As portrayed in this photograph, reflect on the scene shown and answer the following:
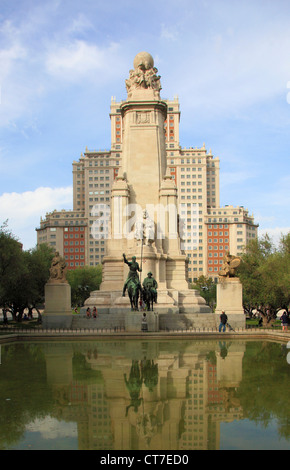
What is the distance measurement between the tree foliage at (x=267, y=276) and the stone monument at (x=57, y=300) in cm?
1669

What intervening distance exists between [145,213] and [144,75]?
1341 cm

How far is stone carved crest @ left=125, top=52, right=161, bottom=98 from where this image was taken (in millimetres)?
Answer: 43750

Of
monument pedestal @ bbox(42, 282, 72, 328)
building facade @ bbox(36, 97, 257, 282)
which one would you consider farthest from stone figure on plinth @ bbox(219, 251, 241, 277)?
building facade @ bbox(36, 97, 257, 282)

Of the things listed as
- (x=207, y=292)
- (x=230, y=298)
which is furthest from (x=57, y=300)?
(x=207, y=292)

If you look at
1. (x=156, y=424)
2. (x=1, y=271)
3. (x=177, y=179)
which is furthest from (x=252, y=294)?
(x=177, y=179)

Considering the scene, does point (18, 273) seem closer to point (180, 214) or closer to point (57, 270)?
point (57, 270)

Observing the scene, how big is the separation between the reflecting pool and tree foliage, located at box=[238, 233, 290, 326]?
22480 mm

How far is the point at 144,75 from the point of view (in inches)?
1722

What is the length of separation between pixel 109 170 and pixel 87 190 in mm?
9149

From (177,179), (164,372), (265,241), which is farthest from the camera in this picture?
(177,179)

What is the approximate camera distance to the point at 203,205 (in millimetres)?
141875

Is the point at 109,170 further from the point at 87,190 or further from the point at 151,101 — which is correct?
the point at 151,101
